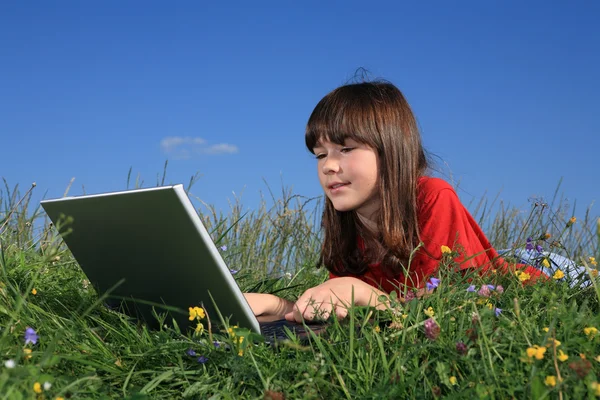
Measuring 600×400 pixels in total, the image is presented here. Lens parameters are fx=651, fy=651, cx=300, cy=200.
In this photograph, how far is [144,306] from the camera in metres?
2.61

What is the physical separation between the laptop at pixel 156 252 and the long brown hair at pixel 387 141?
2.62ft

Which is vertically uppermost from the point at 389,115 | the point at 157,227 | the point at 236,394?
the point at 389,115

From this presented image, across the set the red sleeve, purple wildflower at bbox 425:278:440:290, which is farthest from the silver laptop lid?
the red sleeve

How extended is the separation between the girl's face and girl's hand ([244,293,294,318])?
535mm

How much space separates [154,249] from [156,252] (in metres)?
0.01

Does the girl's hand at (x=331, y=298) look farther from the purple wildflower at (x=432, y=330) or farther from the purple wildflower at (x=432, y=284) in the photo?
the purple wildflower at (x=432, y=330)

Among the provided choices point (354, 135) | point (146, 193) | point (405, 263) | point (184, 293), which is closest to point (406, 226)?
point (405, 263)

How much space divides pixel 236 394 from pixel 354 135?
4.85 ft

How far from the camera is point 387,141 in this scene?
10.3ft

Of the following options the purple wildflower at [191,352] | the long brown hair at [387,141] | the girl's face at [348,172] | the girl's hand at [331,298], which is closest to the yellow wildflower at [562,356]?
the girl's hand at [331,298]

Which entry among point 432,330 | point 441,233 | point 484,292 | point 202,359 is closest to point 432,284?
point 484,292

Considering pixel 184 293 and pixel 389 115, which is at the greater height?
pixel 389 115

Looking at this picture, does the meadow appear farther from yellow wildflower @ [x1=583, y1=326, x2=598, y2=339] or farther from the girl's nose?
the girl's nose

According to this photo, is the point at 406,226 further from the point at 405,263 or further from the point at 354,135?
the point at 354,135
